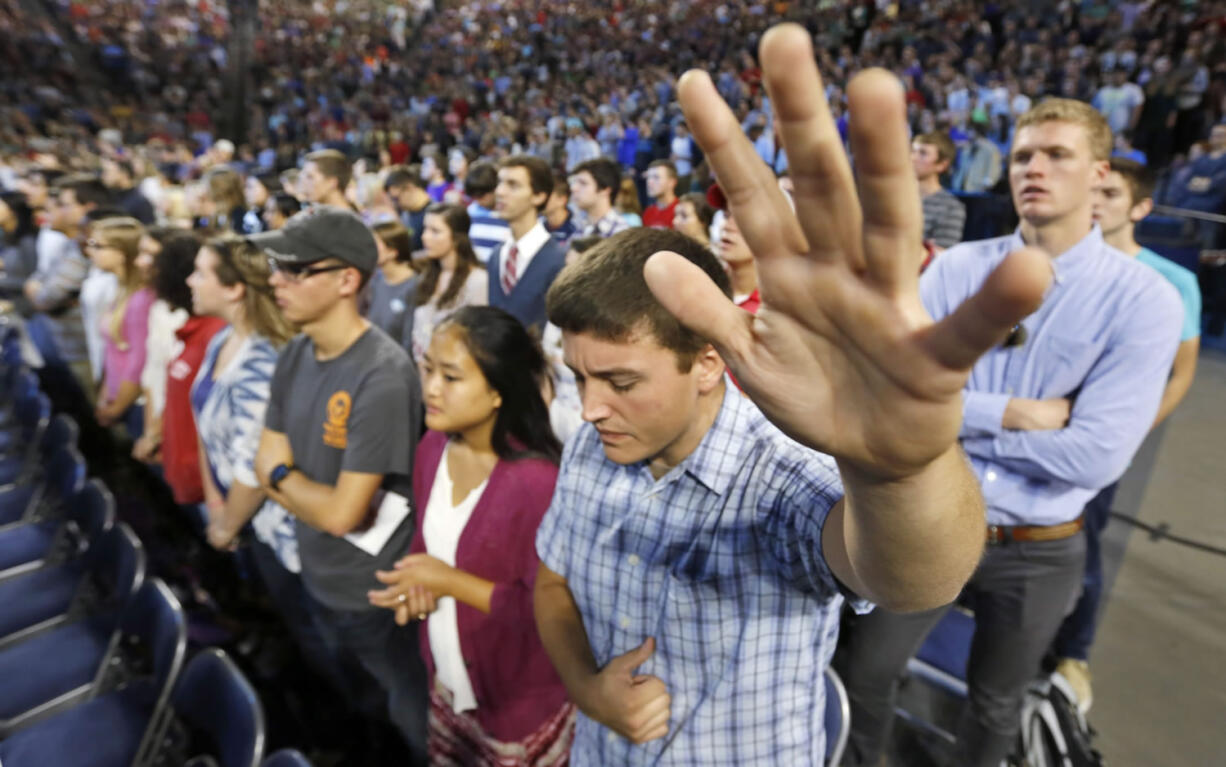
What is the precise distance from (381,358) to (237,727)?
1.03 metres

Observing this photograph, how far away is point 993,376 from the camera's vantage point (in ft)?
5.96

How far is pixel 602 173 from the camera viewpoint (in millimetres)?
4430

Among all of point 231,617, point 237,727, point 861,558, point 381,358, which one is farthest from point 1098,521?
point 231,617

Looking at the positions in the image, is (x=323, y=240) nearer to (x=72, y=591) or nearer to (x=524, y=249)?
(x=524, y=249)

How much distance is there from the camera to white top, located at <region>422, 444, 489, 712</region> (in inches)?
68.7

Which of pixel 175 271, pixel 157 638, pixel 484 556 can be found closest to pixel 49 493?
pixel 175 271

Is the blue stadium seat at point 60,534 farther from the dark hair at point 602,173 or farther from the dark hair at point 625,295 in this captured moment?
the dark hair at point 602,173

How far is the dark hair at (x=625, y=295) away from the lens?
107 cm

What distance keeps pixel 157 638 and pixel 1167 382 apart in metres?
3.60

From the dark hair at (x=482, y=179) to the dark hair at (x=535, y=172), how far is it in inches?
44.0

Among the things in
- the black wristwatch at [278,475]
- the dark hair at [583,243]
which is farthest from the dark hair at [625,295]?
the dark hair at [583,243]

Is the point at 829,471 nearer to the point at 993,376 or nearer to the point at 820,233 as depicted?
the point at 820,233

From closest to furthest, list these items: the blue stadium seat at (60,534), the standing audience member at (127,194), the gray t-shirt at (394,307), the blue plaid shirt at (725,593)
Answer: the blue plaid shirt at (725,593)
the blue stadium seat at (60,534)
the gray t-shirt at (394,307)
the standing audience member at (127,194)

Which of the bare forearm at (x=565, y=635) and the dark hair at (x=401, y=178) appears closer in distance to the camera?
the bare forearm at (x=565, y=635)
